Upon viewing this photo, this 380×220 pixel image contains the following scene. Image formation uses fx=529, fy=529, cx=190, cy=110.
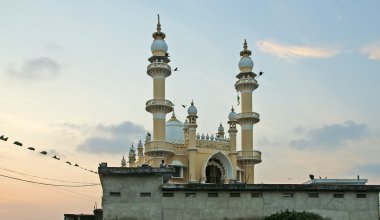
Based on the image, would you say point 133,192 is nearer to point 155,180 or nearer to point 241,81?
point 155,180

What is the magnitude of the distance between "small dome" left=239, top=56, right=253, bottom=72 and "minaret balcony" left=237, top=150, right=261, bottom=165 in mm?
10111

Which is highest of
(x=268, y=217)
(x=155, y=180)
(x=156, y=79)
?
(x=156, y=79)

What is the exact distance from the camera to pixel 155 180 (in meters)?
31.2

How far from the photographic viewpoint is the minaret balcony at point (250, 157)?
6150 cm

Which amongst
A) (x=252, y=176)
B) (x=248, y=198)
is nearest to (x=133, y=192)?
(x=248, y=198)

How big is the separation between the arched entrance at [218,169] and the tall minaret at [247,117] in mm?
2310

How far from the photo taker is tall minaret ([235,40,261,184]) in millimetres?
61781

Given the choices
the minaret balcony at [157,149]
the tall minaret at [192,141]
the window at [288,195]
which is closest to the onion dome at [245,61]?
the tall minaret at [192,141]

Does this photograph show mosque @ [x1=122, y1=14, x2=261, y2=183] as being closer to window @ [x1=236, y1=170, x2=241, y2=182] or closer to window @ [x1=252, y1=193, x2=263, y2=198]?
window @ [x1=236, y1=170, x2=241, y2=182]

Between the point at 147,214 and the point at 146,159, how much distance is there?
28.9 metres

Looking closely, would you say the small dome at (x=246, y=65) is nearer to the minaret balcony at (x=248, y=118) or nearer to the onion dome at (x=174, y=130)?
the minaret balcony at (x=248, y=118)

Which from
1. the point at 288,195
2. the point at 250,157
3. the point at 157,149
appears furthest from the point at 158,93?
the point at 288,195

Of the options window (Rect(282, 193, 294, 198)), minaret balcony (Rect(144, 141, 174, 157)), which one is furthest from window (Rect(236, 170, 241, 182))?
window (Rect(282, 193, 294, 198))

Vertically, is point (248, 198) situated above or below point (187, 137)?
below
